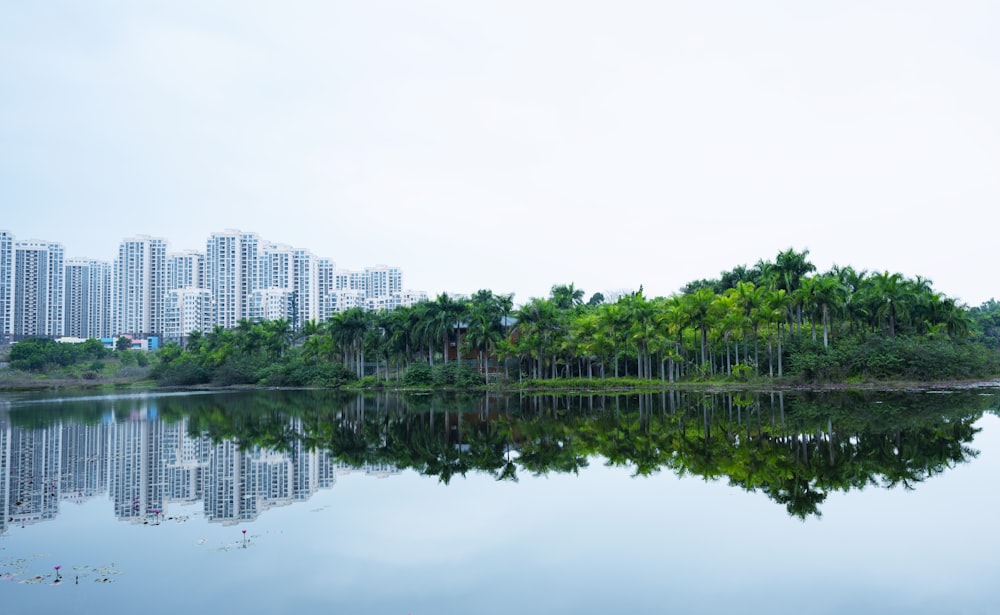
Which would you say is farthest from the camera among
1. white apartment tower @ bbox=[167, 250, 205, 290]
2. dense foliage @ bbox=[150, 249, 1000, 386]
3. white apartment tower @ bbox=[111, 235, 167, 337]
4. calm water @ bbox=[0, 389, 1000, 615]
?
white apartment tower @ bbox=[111, 235, 167, 337]

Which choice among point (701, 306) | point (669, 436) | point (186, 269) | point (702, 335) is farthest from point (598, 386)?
point (186, 269)

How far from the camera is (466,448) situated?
23047mm

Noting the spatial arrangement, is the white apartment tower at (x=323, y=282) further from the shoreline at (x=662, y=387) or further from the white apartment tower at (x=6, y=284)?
the shoreline at (x=662, y=387)

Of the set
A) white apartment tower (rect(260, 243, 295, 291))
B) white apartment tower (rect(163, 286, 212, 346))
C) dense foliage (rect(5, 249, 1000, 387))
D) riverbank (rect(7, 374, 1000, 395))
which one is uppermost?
white apartment tower (rect(260, 243, 295, 291))

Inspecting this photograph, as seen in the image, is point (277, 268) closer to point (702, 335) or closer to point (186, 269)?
point (186, 269)

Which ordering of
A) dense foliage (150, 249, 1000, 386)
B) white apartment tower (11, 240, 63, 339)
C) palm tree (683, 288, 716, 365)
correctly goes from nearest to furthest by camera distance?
1. dense foliage (150, 249, 1000, 386)
2. palm tree (683, 288, 716, 365)
3. white apartment tower (11, 240, 63, 339)

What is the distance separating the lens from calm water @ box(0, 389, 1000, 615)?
913 cm

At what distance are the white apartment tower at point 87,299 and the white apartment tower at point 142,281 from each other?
16.8 ft

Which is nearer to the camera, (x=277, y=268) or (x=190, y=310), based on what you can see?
(x=190, y=310)

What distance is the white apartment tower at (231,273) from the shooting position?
14625cm

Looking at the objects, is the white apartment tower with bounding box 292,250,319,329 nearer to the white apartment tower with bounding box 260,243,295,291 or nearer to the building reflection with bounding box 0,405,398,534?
the white apartment tower with bounding box 260,243,295,291

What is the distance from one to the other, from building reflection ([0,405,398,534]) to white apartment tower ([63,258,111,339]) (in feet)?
483

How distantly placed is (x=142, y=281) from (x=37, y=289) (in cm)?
2221

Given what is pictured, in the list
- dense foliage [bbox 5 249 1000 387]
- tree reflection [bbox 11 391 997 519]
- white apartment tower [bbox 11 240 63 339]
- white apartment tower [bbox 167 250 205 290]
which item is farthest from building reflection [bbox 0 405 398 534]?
white apartment tower [bbox 11 240 63 339]
